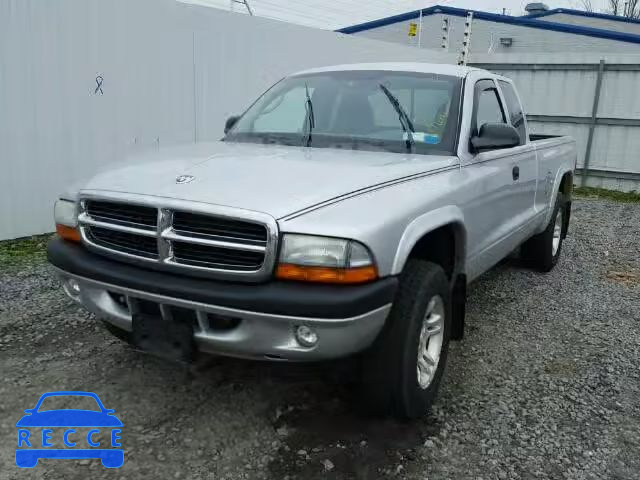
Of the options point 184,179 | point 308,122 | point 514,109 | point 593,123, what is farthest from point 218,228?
point 593,123

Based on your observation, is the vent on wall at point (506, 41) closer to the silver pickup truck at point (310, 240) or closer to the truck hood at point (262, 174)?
the silver pickup truck at point (310, 240)

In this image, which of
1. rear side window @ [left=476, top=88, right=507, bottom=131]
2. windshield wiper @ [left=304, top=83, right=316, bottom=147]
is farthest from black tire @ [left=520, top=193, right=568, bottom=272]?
windshield wiper @ [left=304, top=83, right=316, bottom=147]

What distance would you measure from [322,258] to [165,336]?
806 mm

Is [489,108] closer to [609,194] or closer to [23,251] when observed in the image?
[23,251]

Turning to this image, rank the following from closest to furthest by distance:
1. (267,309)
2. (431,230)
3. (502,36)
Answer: (267,309) < (431,230) < (502,36)

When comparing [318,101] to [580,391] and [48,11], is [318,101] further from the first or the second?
[48,11]

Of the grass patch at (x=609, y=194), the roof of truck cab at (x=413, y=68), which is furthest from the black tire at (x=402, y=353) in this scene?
the grass patch at (x=609, y=194)

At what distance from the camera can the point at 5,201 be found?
5.97m

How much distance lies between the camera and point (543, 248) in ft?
18.8

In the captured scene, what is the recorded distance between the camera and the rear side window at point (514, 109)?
4766 mm

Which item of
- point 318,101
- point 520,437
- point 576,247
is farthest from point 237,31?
point 520,437

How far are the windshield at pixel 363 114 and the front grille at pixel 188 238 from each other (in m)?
1.25

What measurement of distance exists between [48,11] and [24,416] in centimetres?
461

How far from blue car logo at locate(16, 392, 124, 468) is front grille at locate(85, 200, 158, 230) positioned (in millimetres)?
986
